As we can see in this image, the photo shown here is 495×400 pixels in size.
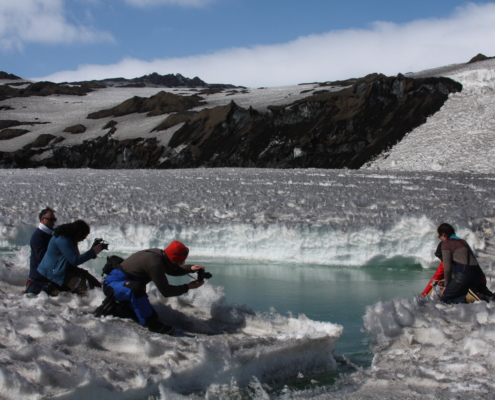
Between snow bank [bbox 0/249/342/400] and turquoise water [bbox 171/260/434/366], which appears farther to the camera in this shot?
turquoise water [bbox 171/260/434/366]

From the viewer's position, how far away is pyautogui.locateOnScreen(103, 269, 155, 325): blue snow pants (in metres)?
3.45

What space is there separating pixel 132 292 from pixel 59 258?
999mm

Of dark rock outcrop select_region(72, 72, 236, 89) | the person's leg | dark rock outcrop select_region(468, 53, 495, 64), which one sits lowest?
the person's leg

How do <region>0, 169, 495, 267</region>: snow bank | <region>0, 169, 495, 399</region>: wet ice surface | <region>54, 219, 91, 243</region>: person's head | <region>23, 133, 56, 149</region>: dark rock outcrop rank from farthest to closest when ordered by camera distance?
1. <region>23, 133, 56, 149</region>: dark rock outcrop
2. <region>0, 169, 495, 267</region>: snow bank
3. <region>54, 219, 91, 243</region>: person's head
4. <region>0, 169, 495, 399</region>: wet ice surface

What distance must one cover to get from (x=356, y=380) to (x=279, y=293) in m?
2.49

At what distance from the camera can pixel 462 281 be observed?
4121 millimetres

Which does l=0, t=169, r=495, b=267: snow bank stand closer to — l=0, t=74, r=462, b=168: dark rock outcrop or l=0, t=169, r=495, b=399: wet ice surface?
l=0, t=169, r=495, b=399: wet ice surface

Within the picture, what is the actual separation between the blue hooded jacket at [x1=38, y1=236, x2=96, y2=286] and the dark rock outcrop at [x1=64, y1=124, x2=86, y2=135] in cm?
3321

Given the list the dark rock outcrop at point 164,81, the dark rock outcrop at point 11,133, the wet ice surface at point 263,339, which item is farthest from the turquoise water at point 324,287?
the dark rock outcrop at point 164,81

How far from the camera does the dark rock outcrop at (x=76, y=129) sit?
116 ft

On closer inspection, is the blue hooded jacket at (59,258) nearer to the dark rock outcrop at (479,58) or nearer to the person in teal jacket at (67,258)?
the person in teal jacket at (67,258)

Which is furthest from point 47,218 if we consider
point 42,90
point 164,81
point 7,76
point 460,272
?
point 164,81

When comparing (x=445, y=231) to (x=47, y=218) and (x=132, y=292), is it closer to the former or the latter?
(x=132, y=292)

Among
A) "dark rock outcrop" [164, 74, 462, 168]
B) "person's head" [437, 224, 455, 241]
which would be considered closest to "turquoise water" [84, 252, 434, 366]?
"person's head" [437, 224, 455, 241]
